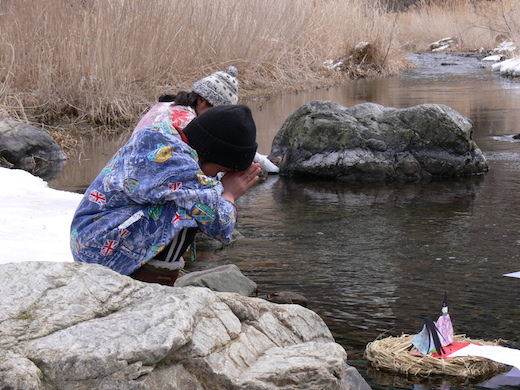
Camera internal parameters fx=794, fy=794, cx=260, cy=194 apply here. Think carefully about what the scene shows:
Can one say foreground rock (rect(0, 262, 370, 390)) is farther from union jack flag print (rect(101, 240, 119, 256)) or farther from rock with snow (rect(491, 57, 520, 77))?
rock with snow (rect(491, 57, 520, 77))

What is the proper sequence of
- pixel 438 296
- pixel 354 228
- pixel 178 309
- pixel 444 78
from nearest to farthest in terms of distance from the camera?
pixel 178 309 → pixel 438 296 → pixel 354 228 → pixel 444 78

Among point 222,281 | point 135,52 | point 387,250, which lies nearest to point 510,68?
point 135,52

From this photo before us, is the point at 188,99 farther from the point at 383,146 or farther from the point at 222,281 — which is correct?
the point at 383,146

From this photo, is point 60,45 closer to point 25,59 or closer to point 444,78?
point 25,59

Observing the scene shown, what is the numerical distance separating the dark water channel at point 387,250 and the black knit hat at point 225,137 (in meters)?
0.85

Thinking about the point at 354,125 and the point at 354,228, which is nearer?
the point at 354,228

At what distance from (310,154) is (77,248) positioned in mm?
4179

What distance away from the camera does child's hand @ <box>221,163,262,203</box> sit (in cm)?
292

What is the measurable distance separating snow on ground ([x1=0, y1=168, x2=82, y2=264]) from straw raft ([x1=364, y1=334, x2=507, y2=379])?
1.74m

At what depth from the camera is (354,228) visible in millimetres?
5023

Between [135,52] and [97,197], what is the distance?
775 centimetres

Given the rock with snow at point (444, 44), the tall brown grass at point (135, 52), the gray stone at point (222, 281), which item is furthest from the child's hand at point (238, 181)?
the rock with snow at point (444, 44)

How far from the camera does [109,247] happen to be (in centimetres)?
278

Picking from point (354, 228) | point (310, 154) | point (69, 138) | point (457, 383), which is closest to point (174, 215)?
point (457, 383)
